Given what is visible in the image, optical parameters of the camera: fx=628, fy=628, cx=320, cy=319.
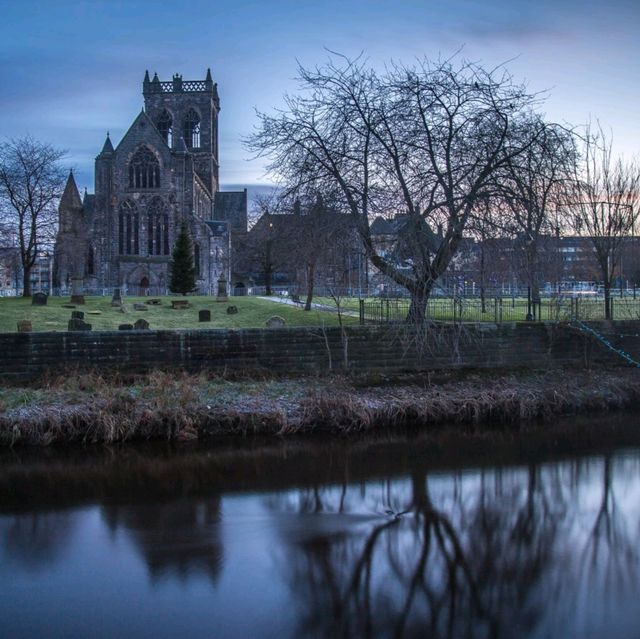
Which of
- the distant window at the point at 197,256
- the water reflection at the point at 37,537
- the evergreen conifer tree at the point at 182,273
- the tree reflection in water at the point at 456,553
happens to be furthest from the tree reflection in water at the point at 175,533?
the distant window at the point at 197,256

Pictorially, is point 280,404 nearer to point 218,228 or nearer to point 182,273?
point 182,273

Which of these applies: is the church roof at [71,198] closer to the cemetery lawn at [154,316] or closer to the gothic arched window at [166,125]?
the gothic arched window at [166,125]

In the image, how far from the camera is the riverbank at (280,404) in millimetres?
13031

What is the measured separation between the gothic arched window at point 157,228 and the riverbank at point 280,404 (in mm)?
45979

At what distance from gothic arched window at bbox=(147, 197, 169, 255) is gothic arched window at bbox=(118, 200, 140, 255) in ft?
3.59

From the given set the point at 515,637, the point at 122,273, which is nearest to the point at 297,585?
the point at 515,637

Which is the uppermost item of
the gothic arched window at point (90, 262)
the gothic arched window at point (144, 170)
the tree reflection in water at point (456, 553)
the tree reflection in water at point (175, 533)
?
the gothic arched window at point (144, 170)

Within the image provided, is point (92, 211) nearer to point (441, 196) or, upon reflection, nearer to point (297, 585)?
point (441, 196)

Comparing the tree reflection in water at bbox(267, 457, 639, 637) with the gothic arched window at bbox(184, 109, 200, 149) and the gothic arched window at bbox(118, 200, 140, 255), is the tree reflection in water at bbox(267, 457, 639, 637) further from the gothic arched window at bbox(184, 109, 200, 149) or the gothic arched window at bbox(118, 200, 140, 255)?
the gothic arched window at bbox(184, 109, 200, 149)

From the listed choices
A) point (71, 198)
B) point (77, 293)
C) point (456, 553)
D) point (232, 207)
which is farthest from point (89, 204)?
point (456, 553)

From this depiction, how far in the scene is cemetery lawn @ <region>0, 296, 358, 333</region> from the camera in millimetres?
24062

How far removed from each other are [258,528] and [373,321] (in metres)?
10.1

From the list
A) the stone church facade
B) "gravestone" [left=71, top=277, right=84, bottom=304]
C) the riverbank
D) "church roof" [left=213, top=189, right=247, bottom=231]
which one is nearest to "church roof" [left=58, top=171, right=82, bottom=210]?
the stone church facade

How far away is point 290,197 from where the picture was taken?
1756 centimetres
